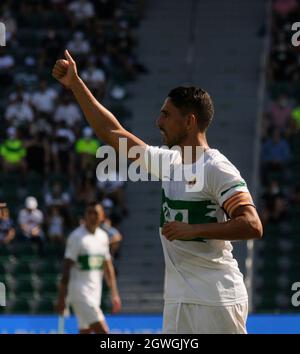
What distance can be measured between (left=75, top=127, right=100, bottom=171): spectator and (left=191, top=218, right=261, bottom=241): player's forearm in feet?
53.0

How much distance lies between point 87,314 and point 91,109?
7965 millimetres

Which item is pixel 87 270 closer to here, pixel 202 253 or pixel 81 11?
pixel 202 253

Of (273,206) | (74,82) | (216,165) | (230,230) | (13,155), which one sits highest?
(74,82)

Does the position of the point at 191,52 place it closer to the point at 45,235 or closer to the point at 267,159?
the point at 267,159

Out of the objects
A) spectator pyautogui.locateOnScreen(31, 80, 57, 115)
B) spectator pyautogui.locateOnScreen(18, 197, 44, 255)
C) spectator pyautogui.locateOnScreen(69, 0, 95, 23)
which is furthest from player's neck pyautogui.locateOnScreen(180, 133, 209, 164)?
spectator pyautogui.locateOnScreen(69, 0, 95, 23)

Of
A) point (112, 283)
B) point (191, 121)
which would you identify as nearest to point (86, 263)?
point (112, 283)

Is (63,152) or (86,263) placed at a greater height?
(63,152)

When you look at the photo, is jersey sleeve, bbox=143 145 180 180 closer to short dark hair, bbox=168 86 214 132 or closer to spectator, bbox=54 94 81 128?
short dark hair, bbox=168 86 214 132

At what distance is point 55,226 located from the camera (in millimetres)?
21297

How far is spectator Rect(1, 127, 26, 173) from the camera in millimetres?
22938

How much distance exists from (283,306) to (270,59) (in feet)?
22.8

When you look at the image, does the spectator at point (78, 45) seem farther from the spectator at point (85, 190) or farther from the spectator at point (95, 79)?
the spectator at point (85, 190)

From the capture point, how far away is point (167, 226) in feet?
21.4
